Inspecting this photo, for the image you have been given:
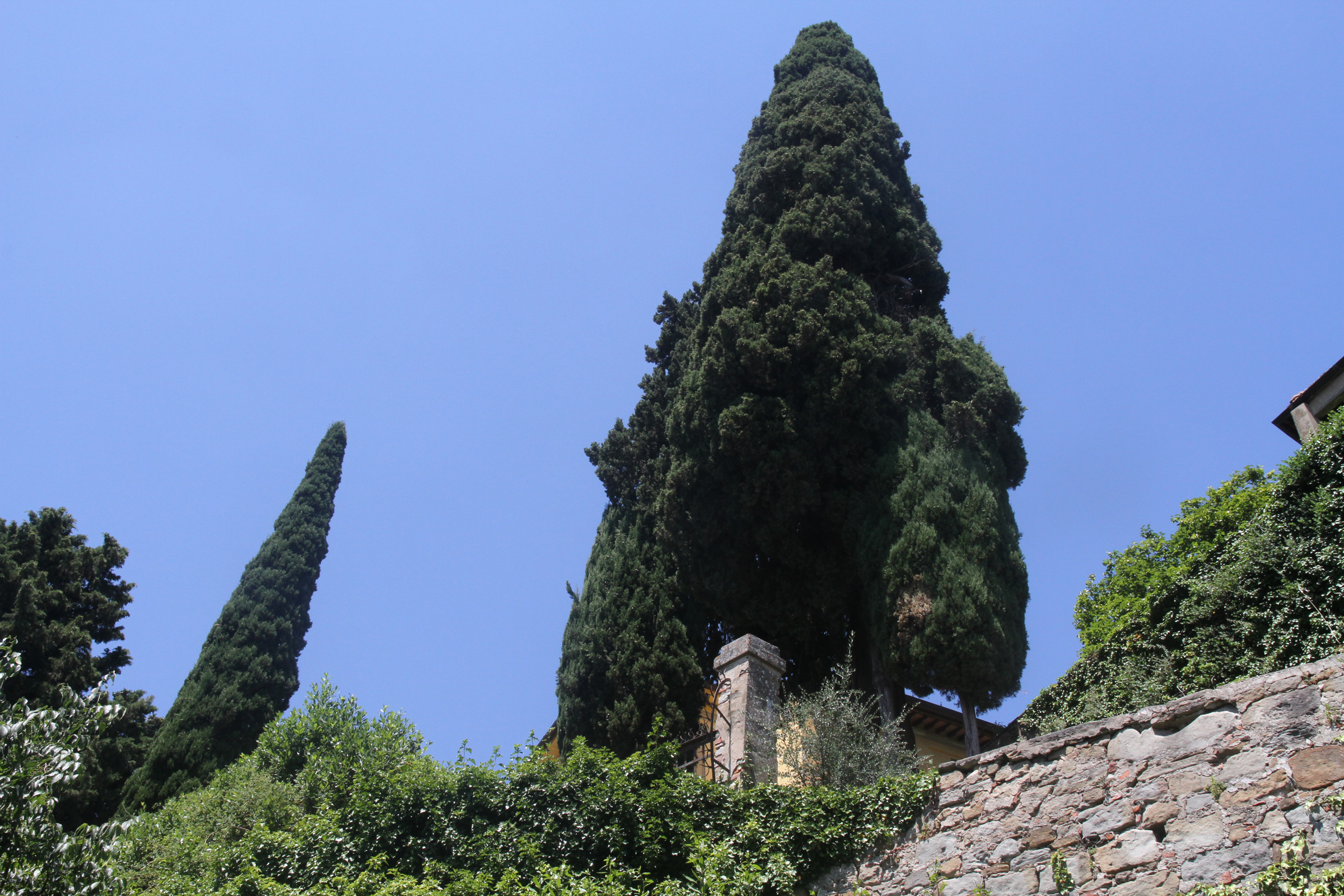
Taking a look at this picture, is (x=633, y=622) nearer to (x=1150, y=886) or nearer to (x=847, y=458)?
(x=847, y=458)

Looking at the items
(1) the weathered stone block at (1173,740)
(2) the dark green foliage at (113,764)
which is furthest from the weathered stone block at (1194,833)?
(2) the dark green foliage at (113,764)

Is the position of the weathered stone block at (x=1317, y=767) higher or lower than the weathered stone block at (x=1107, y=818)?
higher

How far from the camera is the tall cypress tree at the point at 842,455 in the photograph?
12641 mm

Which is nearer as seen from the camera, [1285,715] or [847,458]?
[1285,715]

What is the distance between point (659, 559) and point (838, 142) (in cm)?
852

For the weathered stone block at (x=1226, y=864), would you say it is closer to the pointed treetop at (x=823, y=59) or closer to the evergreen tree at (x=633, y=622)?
the evergreen tree at (x=633, y=622)

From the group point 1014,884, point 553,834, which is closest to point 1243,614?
point 1014,884

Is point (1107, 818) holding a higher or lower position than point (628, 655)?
lower

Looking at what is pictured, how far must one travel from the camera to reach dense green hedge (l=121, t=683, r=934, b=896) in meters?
7.55

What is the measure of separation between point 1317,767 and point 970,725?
667 cm

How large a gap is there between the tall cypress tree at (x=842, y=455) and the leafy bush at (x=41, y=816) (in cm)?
826

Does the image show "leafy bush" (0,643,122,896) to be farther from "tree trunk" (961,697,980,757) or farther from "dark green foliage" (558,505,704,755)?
"tree trunk" (961,697,980,757)

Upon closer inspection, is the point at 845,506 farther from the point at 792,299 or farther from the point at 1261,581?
the point at 1261,581

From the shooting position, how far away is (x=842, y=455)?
14.4 meters
